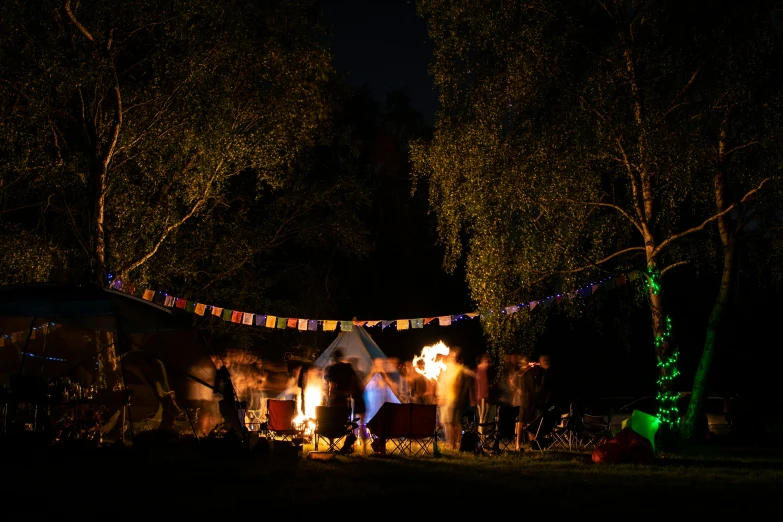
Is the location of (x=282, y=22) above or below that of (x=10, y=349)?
above

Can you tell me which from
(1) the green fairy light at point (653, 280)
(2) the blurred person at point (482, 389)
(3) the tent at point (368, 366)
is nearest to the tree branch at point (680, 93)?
(1) the green fairy light at point (653, 280)

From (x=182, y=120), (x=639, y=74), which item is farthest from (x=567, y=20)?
(x=182, y=120)

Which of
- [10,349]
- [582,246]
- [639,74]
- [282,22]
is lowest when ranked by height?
[10,349]

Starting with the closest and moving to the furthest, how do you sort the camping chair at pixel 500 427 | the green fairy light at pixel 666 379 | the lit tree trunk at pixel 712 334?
the camping chair at pixel 500 427, the green fairy light at pixel 666 379, the lit tree trunk at pixel 712 334

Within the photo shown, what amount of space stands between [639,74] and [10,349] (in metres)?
10.7

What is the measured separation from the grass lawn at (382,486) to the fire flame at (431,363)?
8.42 ft

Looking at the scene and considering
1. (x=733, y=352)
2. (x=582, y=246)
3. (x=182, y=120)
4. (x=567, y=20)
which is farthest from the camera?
(x=733, y=352)

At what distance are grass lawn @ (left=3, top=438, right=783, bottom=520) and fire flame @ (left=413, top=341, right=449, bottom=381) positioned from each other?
2566mm

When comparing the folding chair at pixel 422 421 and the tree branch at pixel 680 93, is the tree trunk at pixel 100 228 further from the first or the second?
the tree branch at pixel 680 93

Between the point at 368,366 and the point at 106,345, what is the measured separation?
15.3 ft

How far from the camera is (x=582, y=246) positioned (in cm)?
1409

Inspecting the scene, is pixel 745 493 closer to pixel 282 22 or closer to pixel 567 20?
pixel 567 20

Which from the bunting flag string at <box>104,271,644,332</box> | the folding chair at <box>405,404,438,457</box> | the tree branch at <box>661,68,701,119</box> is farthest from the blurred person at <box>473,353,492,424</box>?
the tree branch at <box>661,68,701,119</box>

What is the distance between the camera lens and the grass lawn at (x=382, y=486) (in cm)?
654
